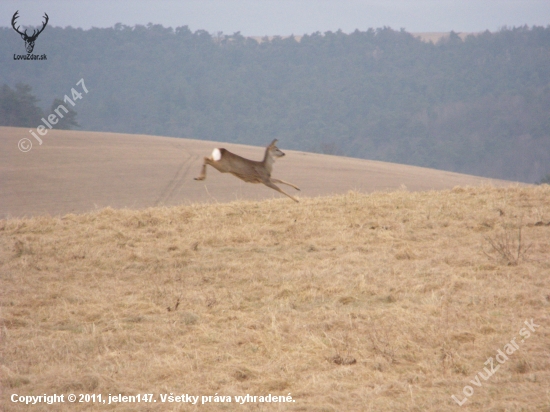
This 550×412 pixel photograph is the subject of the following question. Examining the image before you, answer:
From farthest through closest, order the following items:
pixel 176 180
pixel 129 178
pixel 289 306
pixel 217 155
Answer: pixel 129 178
pixel 176 180
pixel 289 306
pixel 217 155

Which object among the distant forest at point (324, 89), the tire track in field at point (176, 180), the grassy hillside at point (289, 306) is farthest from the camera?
the distant forest at point (324, 89)

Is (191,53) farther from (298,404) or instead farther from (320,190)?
(298,404)

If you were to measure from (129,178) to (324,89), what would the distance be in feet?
379

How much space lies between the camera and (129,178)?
2986 cm

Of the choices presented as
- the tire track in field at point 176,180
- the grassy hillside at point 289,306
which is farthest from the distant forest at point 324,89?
the grassy hillside at point 289,306

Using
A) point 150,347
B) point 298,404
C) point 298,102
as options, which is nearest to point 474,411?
point 298,404

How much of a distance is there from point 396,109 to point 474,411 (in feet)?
432

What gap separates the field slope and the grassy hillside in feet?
28.2

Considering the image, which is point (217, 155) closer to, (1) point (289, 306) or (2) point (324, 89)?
(1) point (289, 306)

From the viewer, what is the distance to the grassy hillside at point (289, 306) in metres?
5.45

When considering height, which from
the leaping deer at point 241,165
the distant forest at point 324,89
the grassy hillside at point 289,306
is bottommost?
the grassy hillside at point 289,306

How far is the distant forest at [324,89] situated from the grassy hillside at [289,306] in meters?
65.6

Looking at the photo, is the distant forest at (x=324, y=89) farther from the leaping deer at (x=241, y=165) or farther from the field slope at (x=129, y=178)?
the leaping deer at (x=241, y=165)

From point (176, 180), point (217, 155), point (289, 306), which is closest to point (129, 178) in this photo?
point (176, 180)
